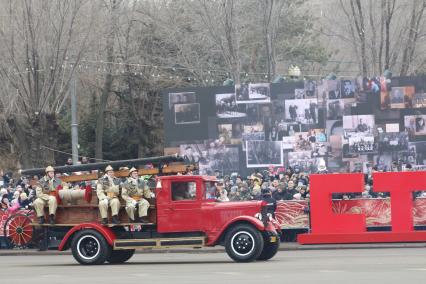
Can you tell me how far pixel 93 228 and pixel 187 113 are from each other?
617 inches

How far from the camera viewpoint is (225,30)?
49438mm

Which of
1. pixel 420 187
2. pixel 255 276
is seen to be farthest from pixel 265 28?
pixel 255 276

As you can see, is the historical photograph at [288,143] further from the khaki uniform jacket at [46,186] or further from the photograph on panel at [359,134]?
the khaki uniform jacket at [46,186]

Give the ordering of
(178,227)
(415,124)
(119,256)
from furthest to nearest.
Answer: (415,124) → (119,256) → (178,227)

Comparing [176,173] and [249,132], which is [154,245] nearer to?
[176,173]

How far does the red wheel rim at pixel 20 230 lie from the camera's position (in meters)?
27.7

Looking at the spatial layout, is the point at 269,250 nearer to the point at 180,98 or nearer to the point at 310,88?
the point at 310,88

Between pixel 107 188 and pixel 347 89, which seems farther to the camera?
pixel 347 89

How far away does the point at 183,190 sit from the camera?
1029 inches

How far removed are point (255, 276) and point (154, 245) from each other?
536 centimetres

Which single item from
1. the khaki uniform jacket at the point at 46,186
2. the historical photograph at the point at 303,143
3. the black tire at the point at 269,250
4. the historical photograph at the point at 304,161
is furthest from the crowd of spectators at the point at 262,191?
the black tire at the point at 269,250

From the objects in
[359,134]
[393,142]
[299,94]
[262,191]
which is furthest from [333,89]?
[262,191]

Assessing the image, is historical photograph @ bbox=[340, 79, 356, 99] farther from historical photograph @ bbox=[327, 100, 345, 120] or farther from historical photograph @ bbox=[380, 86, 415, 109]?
historical photograph @ bbox=[380, 86, 415, 109]

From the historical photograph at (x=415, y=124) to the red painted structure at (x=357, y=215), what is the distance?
9.14m
